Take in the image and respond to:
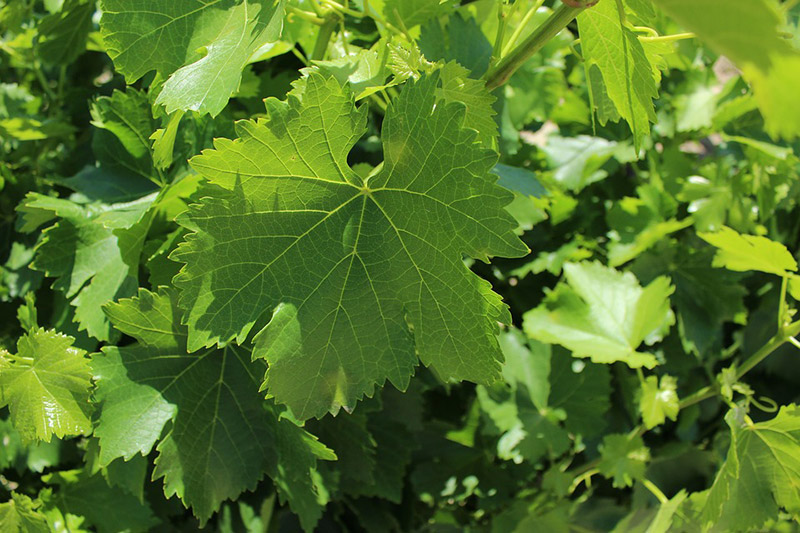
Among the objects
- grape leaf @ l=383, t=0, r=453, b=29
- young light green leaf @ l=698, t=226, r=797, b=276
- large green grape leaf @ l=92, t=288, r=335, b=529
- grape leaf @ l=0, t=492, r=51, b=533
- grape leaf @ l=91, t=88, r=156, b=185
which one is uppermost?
grape leaf @ l=383, t=0, r=453, b=29

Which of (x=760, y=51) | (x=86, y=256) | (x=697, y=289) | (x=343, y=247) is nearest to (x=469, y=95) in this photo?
(x=343, y=247)

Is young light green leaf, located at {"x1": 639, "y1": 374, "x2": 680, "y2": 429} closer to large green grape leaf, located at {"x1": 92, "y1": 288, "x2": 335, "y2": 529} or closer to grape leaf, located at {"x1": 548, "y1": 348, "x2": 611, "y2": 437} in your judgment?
grape leaf, located at {"x1": 548, "y1": 348, "x2": 611, "y2": 437}

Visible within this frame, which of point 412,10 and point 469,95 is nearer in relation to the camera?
point 469,95

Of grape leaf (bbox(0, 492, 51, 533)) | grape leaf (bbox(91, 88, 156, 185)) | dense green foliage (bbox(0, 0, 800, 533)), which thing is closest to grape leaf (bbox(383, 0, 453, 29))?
dense green foliage (bbox(0, 0, 800, 533))

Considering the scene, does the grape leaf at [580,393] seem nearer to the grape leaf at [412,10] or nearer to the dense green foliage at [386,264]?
the dense green foliage at [386,264]

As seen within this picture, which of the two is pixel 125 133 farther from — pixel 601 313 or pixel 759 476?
pixel 759 476

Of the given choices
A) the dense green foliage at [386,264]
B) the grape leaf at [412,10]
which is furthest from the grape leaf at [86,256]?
the grape leaf at [412,10]

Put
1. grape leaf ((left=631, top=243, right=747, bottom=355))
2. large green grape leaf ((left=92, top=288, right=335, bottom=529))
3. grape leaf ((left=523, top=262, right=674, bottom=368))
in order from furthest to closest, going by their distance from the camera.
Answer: grape leaf ((left=631, top=243, right=747, bottom=355)) < grape leaf ((left=523, top=262, right=674, bottom=368)) < large green grape leaf ((left=92, top=288, right=335, bottom=529))
